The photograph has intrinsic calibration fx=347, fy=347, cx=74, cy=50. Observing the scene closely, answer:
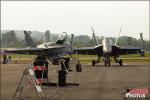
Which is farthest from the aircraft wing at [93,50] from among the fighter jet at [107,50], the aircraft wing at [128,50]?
the aircraft wing at [128,50]

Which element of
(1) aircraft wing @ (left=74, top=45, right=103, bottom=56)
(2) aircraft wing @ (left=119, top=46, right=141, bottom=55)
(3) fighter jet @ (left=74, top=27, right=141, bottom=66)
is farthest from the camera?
(2) aircraft wing @ (left=119, top=46, right=141, bottom=55)

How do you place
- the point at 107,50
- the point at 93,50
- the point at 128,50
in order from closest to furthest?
the point at 107,50 < the point at 93,50 < the point at 128,50

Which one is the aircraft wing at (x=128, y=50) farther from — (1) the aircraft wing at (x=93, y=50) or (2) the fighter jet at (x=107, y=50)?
(1) the aircraft wing at (x=93, y=50)

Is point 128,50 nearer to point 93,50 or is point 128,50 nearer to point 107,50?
point 93,50

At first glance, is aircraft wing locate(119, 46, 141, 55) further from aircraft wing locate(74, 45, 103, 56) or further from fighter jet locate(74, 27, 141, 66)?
aircraft wing locate(74, 45, 103, 56)

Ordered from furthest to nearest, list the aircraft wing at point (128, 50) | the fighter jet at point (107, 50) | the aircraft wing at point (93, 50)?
the aircraft wing at point (128, 50), the aircraft wing at point (93, 50), the fighter jet at point (107, 50)

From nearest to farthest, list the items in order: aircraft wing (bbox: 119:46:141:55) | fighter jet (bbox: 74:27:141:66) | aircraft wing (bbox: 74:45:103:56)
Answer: fighter jet (bbox: 74:27:141:66) → aircraft wing (bbox: 74:45:103:56) → aircraft wing (bbox: 119:46:141:55)

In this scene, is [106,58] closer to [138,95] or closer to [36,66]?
[36,66]

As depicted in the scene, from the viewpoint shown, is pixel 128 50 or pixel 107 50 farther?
pixel 128 50

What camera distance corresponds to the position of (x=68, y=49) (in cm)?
3606

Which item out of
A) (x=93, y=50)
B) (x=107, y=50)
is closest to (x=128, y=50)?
(x=93, y=50)

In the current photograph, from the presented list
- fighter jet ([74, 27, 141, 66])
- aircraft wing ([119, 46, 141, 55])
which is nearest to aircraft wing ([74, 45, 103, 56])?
fighter jet ([74, 27, 141, 66])

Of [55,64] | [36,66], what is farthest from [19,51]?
[36,66]

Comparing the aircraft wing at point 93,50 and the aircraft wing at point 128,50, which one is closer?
the aircraft wing at point 93,50
